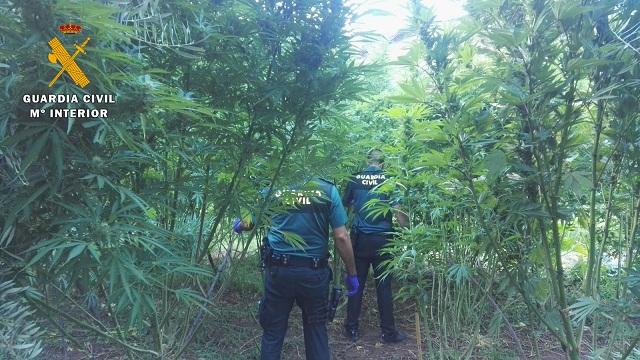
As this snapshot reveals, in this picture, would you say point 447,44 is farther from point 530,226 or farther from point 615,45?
point 530,226

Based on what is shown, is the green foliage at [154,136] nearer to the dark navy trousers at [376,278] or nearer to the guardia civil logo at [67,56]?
the guardia civil logo at [67,56]

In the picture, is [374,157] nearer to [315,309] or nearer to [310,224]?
[310,224]

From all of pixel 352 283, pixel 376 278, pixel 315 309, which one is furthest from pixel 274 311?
pixel 376 278

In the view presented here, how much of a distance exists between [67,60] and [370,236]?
330 centimetres

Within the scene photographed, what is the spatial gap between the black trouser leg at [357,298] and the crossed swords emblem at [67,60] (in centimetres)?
333

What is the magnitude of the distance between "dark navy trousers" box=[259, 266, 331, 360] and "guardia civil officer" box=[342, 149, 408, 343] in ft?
3.67

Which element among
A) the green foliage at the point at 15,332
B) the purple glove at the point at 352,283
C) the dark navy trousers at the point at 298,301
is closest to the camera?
the green foliage at the point at 15,332

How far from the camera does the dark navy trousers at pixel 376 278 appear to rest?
433cm

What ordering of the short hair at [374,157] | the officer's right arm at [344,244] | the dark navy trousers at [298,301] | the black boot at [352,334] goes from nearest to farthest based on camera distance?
the dark navy trousers at [298,301], the officer's right arm at [344,244], the short hair at [374,157], the black boot at [352,334]

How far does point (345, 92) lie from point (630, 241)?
1532 millimetres

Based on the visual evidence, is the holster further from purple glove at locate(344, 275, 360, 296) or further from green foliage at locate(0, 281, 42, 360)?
green foliage at locate(0, 281, 42, 360)

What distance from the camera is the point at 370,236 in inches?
171

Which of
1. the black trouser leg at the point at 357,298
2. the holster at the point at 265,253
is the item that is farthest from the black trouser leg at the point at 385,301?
the holster at the point at 265,253

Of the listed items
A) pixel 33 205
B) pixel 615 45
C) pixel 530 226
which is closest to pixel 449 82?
pixel 615 45
